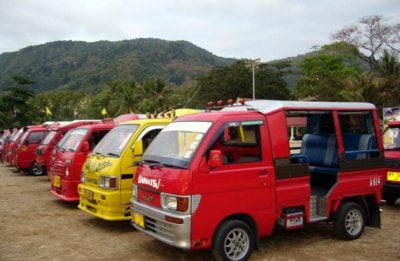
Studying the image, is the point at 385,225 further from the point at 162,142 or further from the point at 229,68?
the point at 229,68

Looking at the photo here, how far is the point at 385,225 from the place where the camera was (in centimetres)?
821

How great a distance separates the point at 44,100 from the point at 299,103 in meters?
68.4

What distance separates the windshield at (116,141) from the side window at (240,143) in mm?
2506

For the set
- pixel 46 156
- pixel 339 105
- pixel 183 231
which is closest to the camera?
pixel 183 231

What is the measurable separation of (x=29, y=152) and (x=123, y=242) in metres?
11.7

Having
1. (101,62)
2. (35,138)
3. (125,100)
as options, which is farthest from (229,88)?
(101,62)

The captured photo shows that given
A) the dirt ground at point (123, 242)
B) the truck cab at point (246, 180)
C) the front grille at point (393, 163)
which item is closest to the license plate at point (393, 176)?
the front grille at point (393, 163)

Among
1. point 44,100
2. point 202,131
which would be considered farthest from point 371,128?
point 44,100

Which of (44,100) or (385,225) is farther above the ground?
(44,100)

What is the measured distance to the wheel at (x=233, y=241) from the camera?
559cm

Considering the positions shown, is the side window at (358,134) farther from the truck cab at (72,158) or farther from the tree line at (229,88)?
the tree line at (229,88)

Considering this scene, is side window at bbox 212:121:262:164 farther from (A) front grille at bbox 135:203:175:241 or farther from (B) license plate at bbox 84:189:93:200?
(B) license plate at bbox 84:189:93:200

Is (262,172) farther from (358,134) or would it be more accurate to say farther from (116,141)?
(116,141)

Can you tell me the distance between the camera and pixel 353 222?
728 cm
